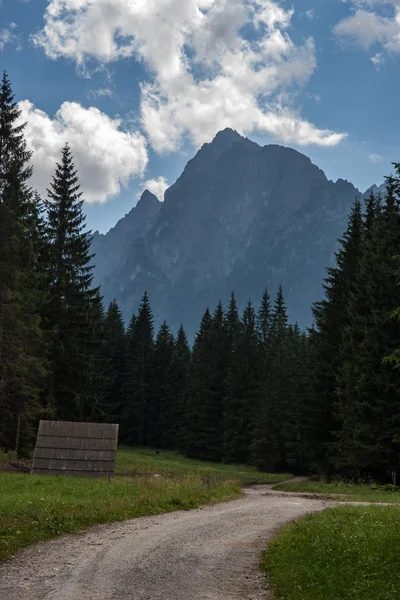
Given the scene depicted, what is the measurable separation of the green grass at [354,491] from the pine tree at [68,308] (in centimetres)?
1703

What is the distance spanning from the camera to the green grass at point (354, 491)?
21.7m

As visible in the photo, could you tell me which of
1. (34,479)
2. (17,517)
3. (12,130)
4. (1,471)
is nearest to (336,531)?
(17,517)

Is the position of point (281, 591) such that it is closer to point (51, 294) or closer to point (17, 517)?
point (17, 517)

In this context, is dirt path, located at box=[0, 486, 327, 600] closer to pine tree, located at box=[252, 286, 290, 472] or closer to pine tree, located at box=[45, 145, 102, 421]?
Answer: pine tree, located at box=[45, 145, 102, 421]

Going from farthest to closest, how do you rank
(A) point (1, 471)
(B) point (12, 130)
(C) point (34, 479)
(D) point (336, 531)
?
(B) point (12, 130) → (A) point (1, 471) → (C) point (34, 479) → (D) point (336, 531)

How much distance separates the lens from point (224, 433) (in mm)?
63500

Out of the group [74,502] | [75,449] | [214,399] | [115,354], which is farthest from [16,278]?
[115,354]

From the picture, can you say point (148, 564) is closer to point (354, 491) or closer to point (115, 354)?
point (354, 491)

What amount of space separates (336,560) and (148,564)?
3.56 metres

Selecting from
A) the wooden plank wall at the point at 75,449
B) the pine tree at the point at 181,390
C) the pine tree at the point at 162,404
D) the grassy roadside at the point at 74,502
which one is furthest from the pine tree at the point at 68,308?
the pine tree at the point at 162,404

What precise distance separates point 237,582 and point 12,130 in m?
28.8

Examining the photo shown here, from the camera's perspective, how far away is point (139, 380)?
79.8m

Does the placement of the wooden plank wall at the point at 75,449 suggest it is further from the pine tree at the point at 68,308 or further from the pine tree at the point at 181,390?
the pine tree at the point at 181,390

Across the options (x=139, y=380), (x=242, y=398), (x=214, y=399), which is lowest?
(x=214, y=399)
